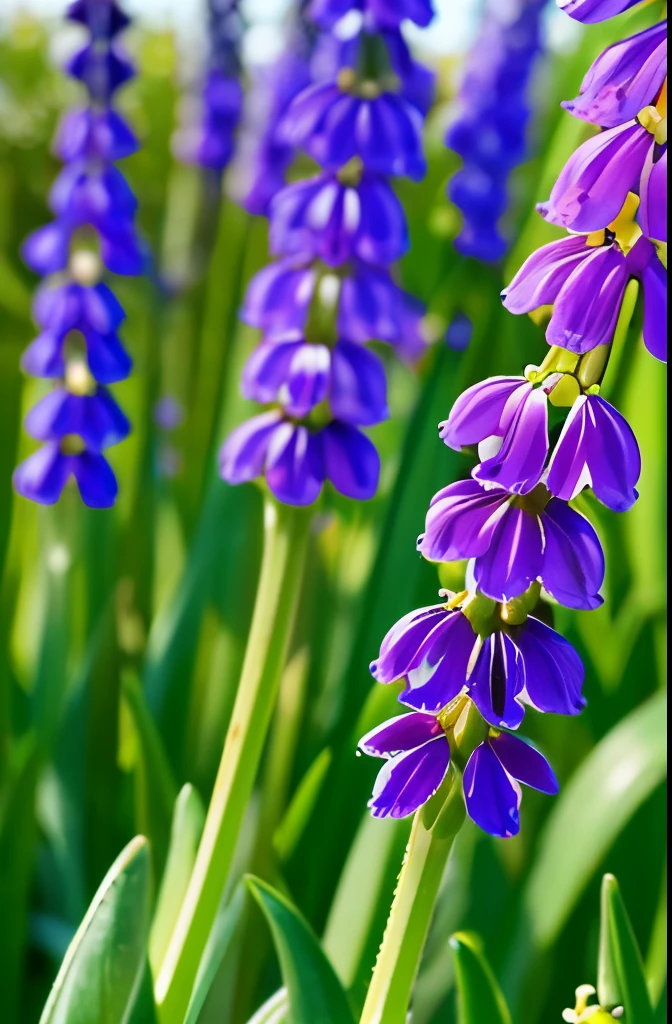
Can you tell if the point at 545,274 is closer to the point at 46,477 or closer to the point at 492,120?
the point at 46,477

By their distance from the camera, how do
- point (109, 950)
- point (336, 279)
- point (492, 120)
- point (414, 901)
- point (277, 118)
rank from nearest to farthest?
point (414, 901), point (109, 950), point (336, 279), point (277, 118), point (492, 120)

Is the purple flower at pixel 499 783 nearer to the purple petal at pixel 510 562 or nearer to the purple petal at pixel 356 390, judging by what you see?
the purple petal at pixel 510 562

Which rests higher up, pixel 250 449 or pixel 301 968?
pixel 250 449

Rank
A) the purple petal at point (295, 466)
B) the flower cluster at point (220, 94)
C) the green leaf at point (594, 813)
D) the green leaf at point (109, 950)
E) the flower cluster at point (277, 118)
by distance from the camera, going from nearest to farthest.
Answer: the green leaf at point (109, 950), the purple petal at point (295, 466), the green leaf at point (594, 813), the flower cluster at point (277, 118), the flower cluster at point (220, 94)

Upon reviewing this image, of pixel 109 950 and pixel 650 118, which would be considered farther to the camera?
pixel 109 950

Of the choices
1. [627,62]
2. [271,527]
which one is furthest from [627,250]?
[271,527]

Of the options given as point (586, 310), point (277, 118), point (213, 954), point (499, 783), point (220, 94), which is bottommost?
point (213, 954)

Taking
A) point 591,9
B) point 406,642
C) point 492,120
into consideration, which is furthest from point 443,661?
point 492,120

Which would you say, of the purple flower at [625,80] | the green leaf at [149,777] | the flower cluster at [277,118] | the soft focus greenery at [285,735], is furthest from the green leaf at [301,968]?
the flower cluster at [277,118]

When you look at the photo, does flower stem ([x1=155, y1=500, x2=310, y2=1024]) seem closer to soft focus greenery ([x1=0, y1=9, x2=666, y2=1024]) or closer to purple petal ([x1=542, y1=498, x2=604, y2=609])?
soft focus greenery ([x1=0, y1=9, x2=666, y2=1024])
